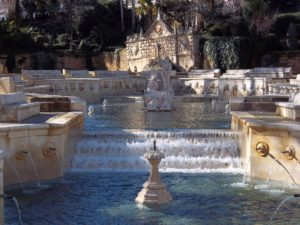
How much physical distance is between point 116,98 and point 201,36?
1819 centimetres

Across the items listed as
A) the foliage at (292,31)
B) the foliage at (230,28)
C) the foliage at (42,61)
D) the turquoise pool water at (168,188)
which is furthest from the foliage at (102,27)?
the turquoise pool water at (168,188)

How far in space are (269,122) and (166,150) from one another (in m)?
2.50

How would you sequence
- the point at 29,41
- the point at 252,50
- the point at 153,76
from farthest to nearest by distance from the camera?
the point at 29,41 → the point at 252,50 → the point at 153,76

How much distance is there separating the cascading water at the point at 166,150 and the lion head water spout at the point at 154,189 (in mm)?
3003

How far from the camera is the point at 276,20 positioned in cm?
4862

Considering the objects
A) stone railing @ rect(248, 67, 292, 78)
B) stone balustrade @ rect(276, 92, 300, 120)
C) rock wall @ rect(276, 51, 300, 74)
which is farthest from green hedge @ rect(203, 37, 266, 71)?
stone balustrade @ rect(276, 92, 300, 120)

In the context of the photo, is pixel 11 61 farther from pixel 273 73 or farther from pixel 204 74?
pixel 273 73

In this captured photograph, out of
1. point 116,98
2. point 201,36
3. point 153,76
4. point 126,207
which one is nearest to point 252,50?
point 201,36

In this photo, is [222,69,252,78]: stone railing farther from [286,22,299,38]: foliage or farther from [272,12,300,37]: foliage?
[272,12,300,37]: foliage

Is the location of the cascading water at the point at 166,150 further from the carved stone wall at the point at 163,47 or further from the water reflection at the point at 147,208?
the carved stone wall at the point at 163,47

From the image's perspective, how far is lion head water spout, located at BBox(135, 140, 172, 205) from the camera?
435 inches

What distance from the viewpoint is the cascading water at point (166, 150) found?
47.1 ft

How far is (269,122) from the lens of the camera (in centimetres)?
1369

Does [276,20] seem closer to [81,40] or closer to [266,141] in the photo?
[81,40]
